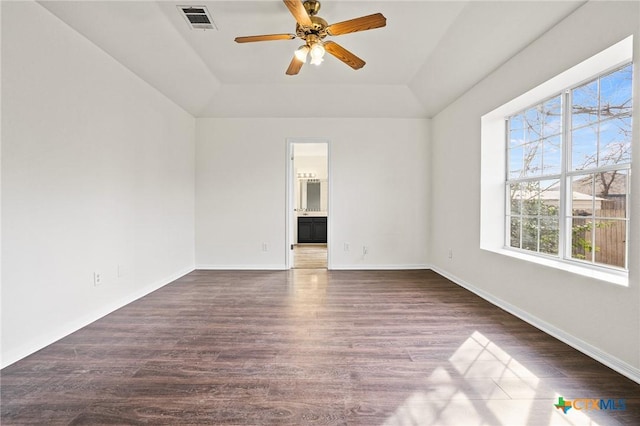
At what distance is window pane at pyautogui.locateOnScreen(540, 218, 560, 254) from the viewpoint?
2.47 metres

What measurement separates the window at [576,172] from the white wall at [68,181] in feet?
13.7

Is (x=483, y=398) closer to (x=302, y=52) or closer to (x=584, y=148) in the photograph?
(x=584, y=148)

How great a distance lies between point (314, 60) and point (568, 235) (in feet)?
8.80

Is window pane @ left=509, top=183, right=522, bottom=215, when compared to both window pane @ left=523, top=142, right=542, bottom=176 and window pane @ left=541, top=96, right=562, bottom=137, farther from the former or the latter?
window pane @ left=541, top=96, right=562, bottom=137

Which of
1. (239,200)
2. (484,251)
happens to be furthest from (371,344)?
(239,200)

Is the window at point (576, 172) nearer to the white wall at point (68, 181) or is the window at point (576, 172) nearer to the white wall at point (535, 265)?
the white wall at point (535, 265)

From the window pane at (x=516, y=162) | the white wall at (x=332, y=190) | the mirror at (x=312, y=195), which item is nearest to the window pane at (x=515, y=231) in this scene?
the window pane at (x=516, y=162)

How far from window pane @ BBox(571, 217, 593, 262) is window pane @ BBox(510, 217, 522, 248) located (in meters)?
0.62

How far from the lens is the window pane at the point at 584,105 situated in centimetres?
213

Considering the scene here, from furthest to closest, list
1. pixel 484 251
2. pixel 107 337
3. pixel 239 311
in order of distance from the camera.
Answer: pixel 484 251 < pixel 239 311 < pixel 107 337

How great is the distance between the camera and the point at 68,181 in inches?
87.7

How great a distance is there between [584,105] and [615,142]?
428mm

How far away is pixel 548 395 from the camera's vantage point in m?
1.49

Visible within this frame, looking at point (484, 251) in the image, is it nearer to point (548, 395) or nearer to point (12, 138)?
point (548, 395)
